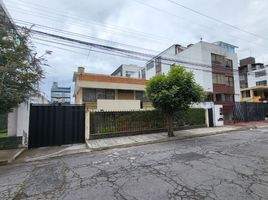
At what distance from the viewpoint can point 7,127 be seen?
8.82 meters

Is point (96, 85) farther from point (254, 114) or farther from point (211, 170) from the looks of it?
point (254, 114)

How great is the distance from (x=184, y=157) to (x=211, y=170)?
153 cm

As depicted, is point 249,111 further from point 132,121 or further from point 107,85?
point 107,85

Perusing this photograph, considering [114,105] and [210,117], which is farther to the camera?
[114,105]

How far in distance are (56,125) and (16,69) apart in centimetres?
392

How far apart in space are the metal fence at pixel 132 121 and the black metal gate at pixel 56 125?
0.83 metres

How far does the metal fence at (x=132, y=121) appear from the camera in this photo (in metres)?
11.2

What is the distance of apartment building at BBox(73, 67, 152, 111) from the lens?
1841 cm

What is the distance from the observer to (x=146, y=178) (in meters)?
4.53

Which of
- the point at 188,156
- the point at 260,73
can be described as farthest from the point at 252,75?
the point at 188,156

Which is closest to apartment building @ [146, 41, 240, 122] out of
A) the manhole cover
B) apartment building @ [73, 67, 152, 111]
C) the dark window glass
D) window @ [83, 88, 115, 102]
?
apartment building @ [73, 67, 152, 111]

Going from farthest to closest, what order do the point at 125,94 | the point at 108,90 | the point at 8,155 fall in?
the point at 125,94
the point at 108,90
the point at 8,155

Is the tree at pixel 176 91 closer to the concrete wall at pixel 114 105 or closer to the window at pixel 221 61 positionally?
the concrete wall at pixel 114 105

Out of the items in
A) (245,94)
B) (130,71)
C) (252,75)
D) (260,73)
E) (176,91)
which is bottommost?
(176,91)
